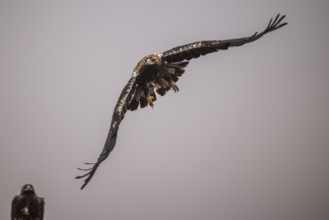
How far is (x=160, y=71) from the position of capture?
1428cm

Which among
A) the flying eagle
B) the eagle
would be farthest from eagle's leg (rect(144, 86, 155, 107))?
the eagle

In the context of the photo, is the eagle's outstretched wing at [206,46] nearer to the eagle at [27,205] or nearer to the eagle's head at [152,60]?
the eagle's head at [152,60]

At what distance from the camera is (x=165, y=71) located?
14.4 metres

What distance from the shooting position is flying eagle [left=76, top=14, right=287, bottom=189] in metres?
13.6

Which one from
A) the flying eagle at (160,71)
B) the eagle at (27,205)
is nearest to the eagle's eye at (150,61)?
the flying eagle at (160,71)

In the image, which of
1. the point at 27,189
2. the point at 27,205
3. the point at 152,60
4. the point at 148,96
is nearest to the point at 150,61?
the point at 152,60

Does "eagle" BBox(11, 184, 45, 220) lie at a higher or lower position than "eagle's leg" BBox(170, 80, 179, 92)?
lower

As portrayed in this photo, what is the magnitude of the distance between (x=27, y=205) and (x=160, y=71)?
552 centimetres

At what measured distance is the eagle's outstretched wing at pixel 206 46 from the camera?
13875 millimetres

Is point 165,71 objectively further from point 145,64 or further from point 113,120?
point 113,120

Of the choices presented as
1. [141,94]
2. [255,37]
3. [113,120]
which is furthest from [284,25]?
[113,120]

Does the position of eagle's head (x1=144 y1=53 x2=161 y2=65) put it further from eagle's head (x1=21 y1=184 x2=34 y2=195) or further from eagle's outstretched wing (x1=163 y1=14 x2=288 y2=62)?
eagle's head (x1=21 y1=184 x2=34 y2=195)

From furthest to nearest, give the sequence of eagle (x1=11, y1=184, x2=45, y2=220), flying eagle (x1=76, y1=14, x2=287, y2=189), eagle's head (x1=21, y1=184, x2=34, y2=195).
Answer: flying eagle (x1=76, y1=14, x2=287, y2=189)
eagle's head (x1=21, y1=184, x2=34, y2=195)
eagle (x1=11, y1=184, x2=45, y2=220)

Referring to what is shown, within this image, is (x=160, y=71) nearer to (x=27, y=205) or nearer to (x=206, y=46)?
(x=206, y=46)
